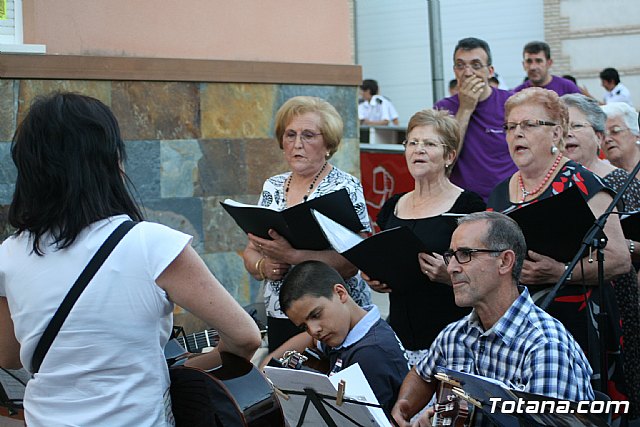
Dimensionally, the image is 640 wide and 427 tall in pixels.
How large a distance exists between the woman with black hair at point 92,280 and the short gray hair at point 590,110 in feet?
9.88

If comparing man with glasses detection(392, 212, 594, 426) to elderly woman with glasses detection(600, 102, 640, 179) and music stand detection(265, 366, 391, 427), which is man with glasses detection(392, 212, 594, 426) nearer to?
music stand detection(265, 366, 391, 427)

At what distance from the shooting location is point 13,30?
20.5 feet

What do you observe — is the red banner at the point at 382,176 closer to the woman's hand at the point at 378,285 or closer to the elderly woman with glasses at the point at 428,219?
the elderly woman with glasses at the point at 428,219

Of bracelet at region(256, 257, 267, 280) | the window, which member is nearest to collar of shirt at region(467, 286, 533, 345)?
bracelet at region(256, 257, 267, 280)

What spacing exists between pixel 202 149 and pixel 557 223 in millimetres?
3429

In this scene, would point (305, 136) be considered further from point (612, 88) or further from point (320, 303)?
point (612, 88)

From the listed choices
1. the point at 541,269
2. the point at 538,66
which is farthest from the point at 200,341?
the point at 538,66

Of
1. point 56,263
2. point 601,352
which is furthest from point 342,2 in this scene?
point 56,263

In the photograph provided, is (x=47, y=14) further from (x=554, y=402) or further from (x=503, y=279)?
(x=554, y=402)

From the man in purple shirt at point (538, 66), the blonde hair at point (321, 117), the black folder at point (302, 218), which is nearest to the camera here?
the black folder at point (302, 218)

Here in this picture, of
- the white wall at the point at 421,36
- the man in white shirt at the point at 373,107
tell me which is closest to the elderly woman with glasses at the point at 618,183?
Answer: the man in white shirt at the point at 373,107

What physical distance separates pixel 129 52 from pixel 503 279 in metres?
4.07

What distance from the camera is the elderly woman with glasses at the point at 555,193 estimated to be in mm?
3975

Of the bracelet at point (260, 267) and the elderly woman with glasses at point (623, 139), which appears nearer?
the bracelet at point (260, 267)
